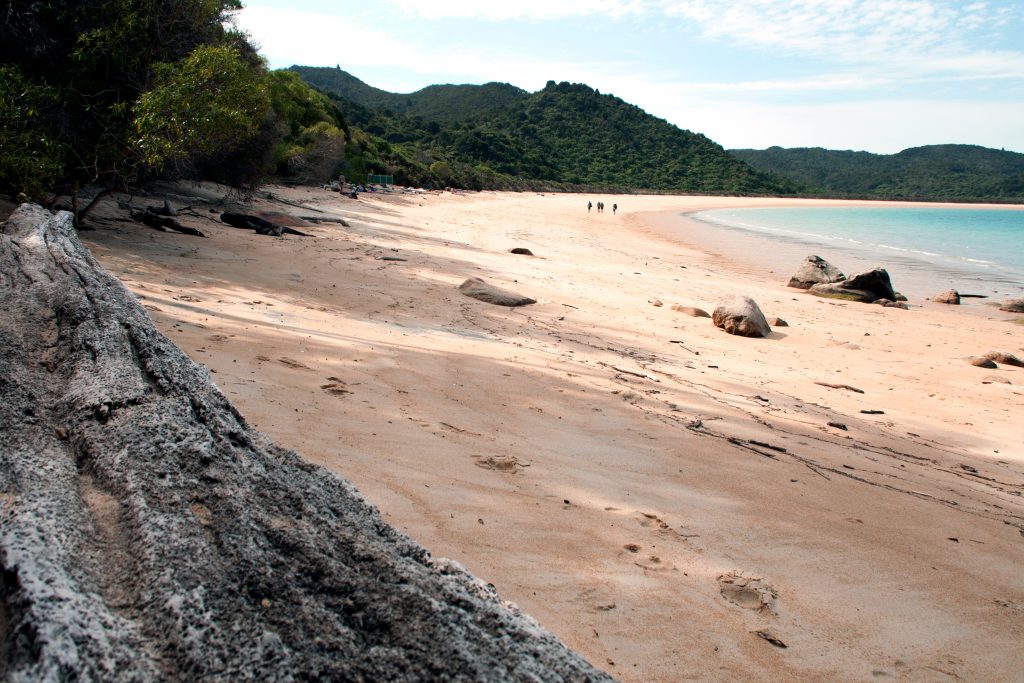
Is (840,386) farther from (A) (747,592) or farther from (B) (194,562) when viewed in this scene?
(B) (194,562)

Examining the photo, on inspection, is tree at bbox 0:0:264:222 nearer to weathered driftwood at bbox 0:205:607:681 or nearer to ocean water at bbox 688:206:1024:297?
weathered driftwood at bbox 0:205:607:681

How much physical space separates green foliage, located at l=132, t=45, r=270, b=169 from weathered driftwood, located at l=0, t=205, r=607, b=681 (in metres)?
8.04

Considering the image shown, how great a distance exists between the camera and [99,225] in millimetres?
10141

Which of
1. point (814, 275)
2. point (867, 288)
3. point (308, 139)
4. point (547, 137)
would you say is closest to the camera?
point (867, 288)

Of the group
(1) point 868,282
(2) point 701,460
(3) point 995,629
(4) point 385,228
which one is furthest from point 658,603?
(4) point 385,228

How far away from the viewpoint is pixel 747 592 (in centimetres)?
273

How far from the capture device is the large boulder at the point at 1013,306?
14.0 m

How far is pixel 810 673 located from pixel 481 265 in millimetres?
10001

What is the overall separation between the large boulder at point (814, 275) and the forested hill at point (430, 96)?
310 feet

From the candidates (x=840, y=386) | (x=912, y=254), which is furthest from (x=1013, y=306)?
(x=912, y=254)

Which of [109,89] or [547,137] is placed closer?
[109,89]

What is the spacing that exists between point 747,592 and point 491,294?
242 inches

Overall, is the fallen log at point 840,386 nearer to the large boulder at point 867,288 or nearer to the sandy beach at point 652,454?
the sandy beach at point 652,454

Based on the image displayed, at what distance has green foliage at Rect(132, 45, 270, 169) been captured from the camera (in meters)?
8.71
